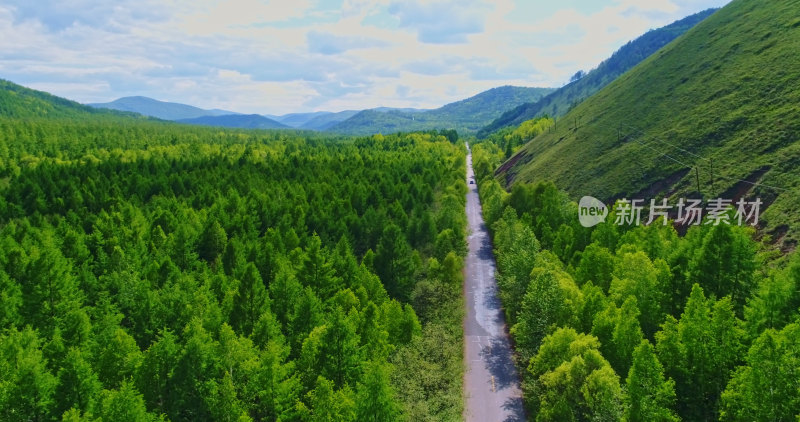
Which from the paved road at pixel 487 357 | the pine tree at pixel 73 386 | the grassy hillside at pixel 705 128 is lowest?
the paved road at pixel 487 357

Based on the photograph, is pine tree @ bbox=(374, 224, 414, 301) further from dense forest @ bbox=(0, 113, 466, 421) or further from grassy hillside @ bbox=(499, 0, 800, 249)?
grassy hillside @ bbox=(499, 0, 800, 249)

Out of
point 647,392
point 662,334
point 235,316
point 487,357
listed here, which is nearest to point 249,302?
point 235,316

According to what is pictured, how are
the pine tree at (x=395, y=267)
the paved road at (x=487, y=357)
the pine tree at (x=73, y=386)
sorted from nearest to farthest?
the pine tree at (x=73, y=386) < the paved road at (x=487, y=357) < the pine tree at (x=395, y=267)

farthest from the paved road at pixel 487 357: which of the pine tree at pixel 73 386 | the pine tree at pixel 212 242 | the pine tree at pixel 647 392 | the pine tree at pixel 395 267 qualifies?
the pine tree at pixel 212 242

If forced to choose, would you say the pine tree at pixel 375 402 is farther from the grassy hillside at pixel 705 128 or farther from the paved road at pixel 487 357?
the grassy hillside at pixel 705 128

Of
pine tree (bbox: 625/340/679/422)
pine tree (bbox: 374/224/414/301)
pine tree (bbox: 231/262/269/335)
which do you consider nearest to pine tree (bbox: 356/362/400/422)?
pine tree (bbox: 625/340/679/422)

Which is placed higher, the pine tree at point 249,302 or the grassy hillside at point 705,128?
the grassy hillside at point 705,128

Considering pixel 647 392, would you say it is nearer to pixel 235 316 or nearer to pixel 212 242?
pixel 235 316

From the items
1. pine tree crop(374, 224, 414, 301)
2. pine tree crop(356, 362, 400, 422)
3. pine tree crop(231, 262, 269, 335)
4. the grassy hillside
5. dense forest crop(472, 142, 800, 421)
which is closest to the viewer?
dense forest crop(472, 142, 800, 421)
